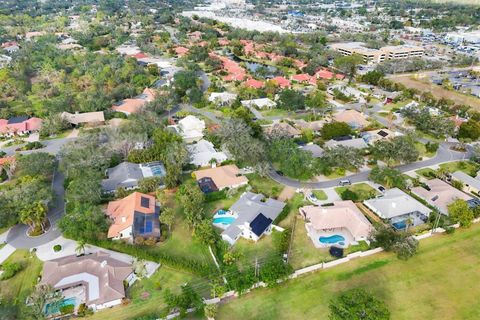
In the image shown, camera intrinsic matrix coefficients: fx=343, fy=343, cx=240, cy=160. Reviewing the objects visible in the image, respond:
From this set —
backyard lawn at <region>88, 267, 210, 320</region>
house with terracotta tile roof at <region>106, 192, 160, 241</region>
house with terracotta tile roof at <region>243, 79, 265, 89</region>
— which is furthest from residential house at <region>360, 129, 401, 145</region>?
backyard lawn at <region>88, 267, 210, 320</region>

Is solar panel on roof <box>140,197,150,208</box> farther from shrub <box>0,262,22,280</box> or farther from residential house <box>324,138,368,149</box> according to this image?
residential house <box>324,138,368,149</box>

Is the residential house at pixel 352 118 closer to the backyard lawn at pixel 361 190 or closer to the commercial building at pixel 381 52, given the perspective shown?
the backyard lawn at pixel 361 190

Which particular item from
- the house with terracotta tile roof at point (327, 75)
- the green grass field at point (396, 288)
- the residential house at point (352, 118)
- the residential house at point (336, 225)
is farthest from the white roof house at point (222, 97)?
the green grass field at point (396, 288)

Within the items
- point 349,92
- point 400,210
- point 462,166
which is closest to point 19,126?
point 400,210

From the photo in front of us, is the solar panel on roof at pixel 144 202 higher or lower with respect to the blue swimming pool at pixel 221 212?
higher

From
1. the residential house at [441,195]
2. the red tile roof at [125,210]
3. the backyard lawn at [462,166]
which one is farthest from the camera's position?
the backyard lawn at [462,166]

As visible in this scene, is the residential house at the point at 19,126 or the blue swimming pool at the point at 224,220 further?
the residential house at the point at 19,126
